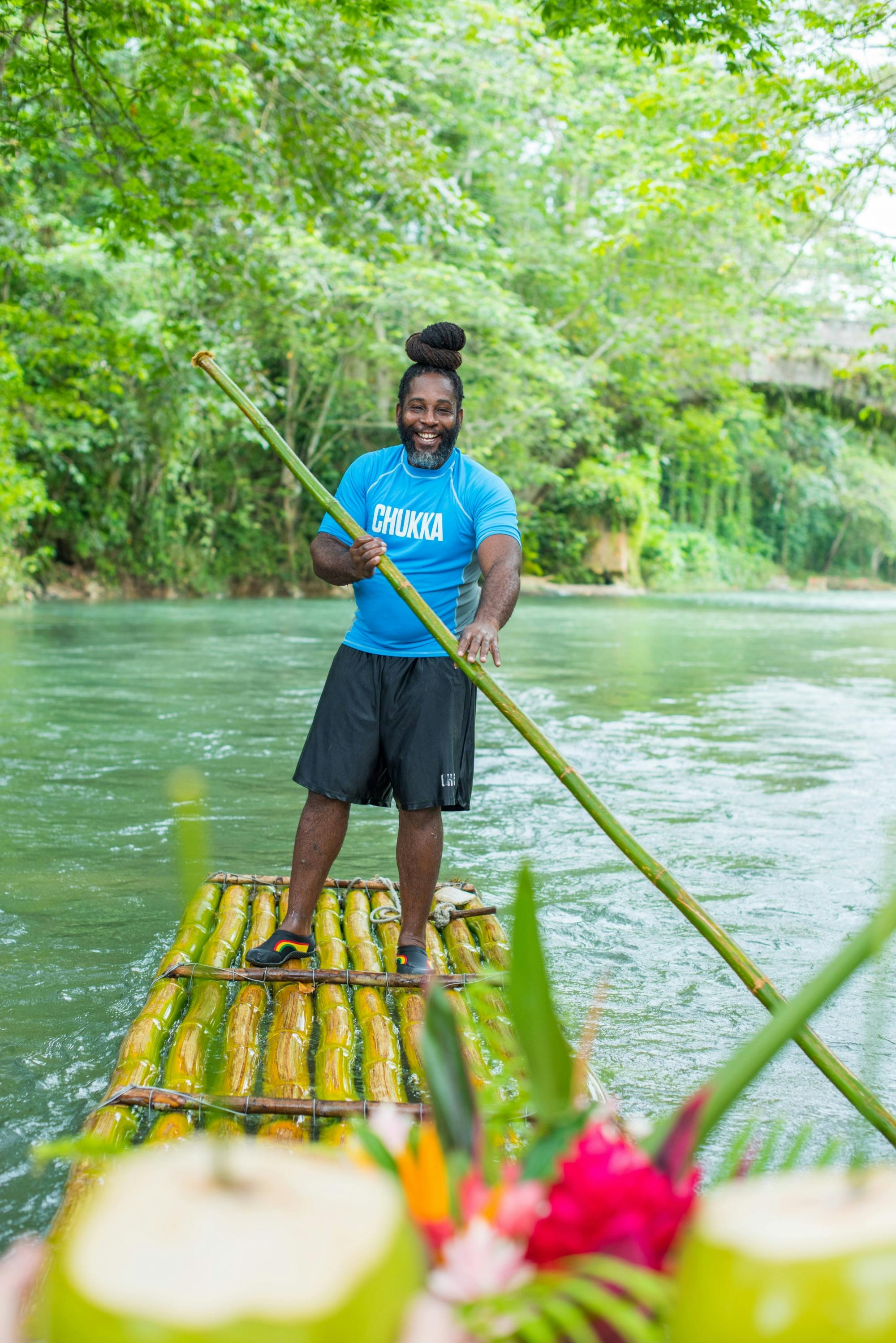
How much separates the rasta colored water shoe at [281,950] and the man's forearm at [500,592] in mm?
1028

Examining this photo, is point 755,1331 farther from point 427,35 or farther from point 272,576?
point 272,576

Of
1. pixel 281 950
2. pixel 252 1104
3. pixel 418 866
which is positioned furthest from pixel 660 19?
pixel 252 1104

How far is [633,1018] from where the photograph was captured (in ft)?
11.2

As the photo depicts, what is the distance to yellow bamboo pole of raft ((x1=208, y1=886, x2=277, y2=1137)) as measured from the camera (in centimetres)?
256

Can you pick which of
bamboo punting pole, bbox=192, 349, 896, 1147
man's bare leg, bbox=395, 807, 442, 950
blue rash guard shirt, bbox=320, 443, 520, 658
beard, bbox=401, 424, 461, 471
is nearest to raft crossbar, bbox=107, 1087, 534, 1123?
bamboo punting pole, bbox=192, 349, 896, 1147

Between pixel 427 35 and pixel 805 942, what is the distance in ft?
53.7

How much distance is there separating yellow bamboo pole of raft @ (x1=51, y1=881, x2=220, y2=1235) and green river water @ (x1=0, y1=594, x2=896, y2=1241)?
149 millimetres

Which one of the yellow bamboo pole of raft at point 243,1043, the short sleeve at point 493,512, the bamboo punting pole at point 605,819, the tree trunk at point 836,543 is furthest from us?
the tree trunk at point 836,543

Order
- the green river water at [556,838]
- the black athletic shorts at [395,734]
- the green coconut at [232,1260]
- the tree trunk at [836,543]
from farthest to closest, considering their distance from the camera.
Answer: the tree trunk at [836,543]
the black athletic shorts at [395,734]
the green river water at [556,838]
the green coconut at [232,1260]

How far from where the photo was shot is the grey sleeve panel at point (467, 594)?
140 inches

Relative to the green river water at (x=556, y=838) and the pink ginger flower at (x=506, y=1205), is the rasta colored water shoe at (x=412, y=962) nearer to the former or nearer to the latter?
the green river water at (x=556, y=838)

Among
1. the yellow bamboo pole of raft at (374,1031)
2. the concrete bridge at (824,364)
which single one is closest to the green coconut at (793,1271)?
the yellow bamboo pole of raft at (374,1031)

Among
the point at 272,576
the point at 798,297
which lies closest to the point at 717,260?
the point at 798,297

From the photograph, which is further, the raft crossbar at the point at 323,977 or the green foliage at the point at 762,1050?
the raft crossbar at the point at 323,977
